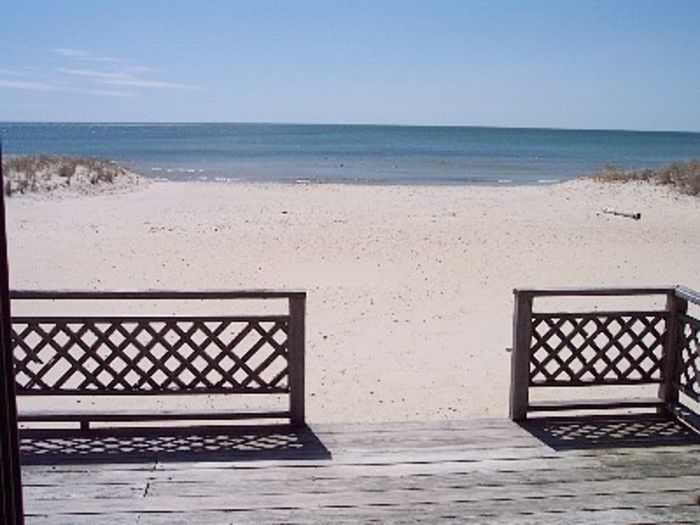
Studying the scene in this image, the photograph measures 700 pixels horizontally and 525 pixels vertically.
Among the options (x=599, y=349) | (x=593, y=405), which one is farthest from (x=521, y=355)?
(x=593, y=405)

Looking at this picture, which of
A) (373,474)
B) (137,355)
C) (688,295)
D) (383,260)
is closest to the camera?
(373,474)

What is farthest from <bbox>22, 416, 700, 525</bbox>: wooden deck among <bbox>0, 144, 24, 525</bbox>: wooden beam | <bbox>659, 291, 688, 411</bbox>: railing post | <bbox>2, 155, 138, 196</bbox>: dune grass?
<bbox>2, 155, 138, 196</bbox>: dune grass

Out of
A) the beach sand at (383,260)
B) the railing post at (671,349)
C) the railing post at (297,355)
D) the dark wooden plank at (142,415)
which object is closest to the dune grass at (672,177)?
the beach sand at (383,260)

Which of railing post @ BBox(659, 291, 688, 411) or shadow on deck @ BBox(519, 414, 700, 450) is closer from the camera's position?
shadow on deck @ BBox(519, 414, 700, 450)

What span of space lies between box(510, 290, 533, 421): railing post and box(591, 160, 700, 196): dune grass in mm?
Answer: 25431

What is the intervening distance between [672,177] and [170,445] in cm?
2964

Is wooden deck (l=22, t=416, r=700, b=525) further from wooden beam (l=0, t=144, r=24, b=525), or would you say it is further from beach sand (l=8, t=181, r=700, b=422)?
wooden beam (l=0, t=144, r=24, b=525)

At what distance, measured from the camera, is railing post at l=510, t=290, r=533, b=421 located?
19.0ft

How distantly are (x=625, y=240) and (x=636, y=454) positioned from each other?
14627 mm

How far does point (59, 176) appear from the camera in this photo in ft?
97.5

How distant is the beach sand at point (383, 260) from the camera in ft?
28.3

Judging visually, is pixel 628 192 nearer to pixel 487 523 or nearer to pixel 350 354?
pixel 350 354

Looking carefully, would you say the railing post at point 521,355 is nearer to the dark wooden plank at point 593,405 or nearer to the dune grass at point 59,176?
the dark wooden plank at point 593,405

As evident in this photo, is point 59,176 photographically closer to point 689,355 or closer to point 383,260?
point 383,260
